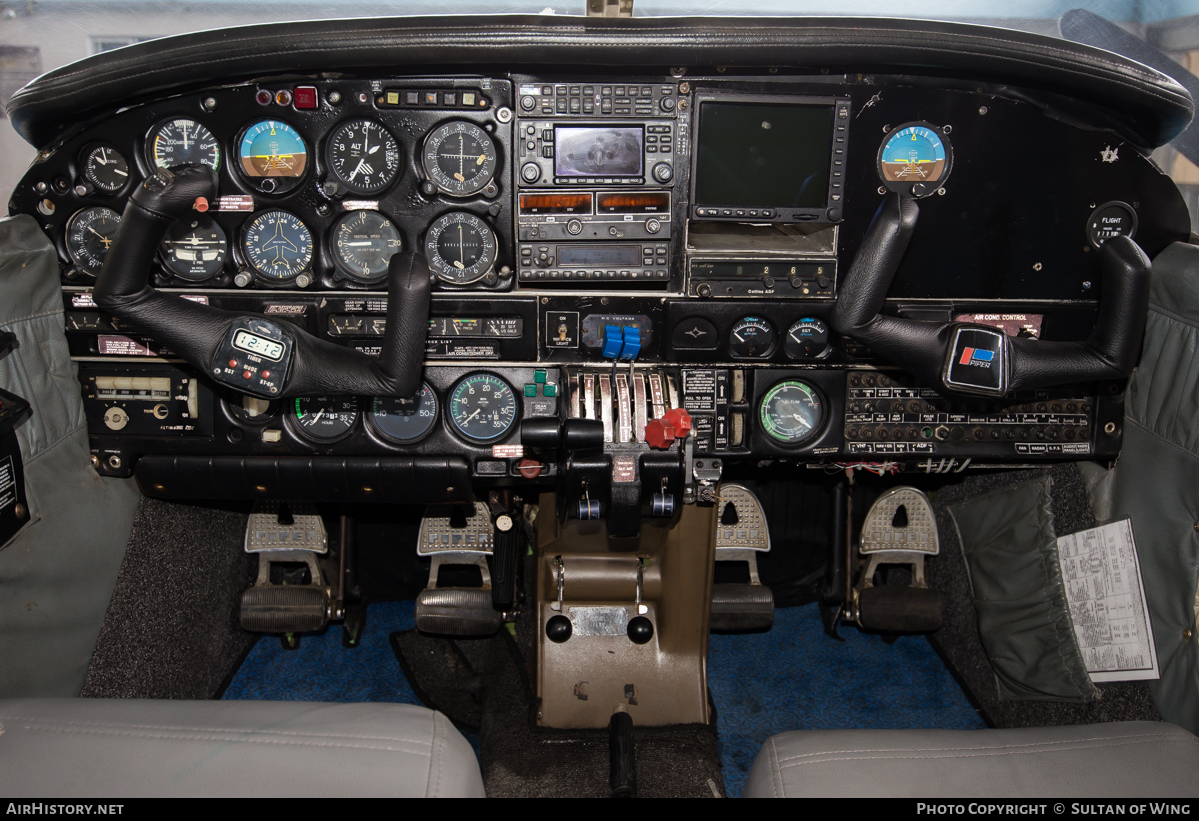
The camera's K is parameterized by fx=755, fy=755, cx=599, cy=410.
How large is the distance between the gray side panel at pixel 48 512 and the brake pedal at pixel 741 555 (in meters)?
1.92

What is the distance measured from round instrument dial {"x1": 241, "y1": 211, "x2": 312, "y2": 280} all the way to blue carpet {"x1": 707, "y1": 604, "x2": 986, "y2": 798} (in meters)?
2.01

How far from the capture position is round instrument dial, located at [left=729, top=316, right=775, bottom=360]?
7.41 ft

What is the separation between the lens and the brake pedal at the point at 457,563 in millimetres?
2648

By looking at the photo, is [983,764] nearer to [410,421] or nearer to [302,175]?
[410,421]

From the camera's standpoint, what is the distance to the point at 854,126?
213 centimetres

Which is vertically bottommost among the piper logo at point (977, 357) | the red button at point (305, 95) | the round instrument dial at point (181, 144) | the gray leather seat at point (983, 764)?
the gray leather seat at point (983, 764)

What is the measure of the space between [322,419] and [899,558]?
7.10 ft

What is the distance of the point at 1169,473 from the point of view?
208cm

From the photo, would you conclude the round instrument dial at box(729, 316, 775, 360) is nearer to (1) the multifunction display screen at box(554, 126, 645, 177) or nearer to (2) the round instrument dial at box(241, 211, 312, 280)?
(1) the multifunction display screen at box(554, 126, 645, 177)

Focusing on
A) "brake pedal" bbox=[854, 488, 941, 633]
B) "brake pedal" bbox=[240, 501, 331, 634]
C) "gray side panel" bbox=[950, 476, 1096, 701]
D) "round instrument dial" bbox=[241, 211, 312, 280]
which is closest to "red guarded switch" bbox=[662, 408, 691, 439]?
"round instrument dial" bbox=[241, 211, 312, 280]

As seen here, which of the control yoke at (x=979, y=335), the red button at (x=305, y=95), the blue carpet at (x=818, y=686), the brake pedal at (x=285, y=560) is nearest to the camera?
the control yoke at (x=979, y=335)

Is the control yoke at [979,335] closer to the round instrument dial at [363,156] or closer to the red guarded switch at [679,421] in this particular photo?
the red guarded switch at [679,421]

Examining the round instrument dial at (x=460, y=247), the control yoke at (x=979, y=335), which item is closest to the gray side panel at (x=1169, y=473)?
the control yoke at (x=979, y=335)

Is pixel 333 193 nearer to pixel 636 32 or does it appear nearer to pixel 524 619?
pixel 636 32
